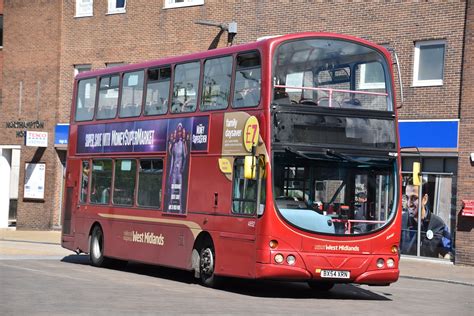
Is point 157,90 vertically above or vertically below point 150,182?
above

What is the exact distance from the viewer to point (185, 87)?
17.6 metres

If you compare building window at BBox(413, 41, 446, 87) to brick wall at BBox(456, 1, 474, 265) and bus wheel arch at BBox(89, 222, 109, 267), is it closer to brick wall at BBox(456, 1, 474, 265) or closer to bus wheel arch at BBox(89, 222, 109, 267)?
brick wall at BBox(456, 1, 474, 265)

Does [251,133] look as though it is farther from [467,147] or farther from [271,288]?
[467,147]

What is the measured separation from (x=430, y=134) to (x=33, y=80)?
17.6 m

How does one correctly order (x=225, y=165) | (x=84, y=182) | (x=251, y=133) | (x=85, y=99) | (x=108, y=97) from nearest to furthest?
(x=251, y=133), (x=225, y=165), (x=108, y=97), (x=84, y=182), (x=85, y=99)

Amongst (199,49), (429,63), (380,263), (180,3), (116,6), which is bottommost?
(380,263)

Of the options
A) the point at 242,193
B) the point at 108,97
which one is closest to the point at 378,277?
the point at 242,193

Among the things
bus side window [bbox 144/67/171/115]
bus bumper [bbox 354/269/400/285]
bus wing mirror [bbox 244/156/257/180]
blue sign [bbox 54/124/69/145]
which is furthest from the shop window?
blue sign [bbox 54/124/69/145]

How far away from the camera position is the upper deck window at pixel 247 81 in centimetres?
1537

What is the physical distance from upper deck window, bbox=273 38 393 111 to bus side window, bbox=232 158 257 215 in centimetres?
137

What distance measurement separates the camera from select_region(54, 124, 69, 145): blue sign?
1404 inches

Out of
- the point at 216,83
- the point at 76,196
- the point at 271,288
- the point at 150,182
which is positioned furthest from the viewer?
the point at 76,196

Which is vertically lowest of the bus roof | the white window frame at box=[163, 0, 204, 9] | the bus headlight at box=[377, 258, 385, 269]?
the bus headlight at box=[377, 258, 385, 269]

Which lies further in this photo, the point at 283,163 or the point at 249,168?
the point at 283,163
